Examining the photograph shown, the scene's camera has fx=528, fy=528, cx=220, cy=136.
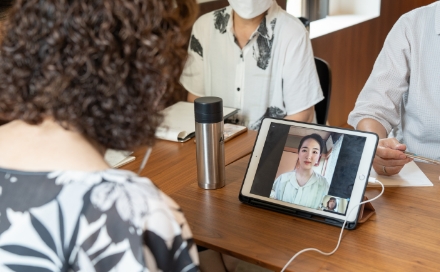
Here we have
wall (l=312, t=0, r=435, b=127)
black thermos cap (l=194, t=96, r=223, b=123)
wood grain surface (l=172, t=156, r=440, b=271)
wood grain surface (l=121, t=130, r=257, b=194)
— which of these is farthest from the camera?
wall (l=312, t=0, r=435, b=127)

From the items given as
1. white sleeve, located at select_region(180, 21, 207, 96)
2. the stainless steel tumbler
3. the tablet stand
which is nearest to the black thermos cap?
the stainless steel tumbler

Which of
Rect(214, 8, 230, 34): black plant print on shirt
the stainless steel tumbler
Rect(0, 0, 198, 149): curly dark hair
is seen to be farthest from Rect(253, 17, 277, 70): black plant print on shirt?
Rect(0, 0, 198, 149): curly dark hair

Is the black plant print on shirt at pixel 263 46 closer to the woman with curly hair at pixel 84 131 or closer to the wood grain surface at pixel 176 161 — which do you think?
the wood grain surface at pixel 176 161

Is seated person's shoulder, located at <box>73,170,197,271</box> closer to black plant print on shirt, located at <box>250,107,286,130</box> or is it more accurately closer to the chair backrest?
black plant print on shirt, located at <box>250,107,286,130</box>

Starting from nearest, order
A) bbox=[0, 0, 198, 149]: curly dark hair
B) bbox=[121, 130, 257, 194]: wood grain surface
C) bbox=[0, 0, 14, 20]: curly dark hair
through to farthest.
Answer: bbox=[0, 0, 198, 149]: curly dark hair → bbox=[121, 130, 257, 194]: wood grain surface → bbox=[0, 0, 14, 20]: curly dark hair

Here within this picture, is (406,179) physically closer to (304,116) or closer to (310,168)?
(310,168)

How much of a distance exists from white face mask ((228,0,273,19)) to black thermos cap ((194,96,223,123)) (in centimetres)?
76

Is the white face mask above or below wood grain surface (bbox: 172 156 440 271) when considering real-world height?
above

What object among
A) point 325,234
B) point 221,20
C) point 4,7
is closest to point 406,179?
point 325,234

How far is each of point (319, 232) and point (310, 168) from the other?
0.15 metres

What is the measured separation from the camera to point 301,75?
1.95m

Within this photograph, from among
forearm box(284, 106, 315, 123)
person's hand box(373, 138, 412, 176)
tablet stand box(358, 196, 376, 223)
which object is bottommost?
forearm box(284, 106, 315, 123)

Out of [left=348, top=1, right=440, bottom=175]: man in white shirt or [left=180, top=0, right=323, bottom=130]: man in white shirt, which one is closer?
[left=348, top=1, right=440, bottom=175]: man in white shirt

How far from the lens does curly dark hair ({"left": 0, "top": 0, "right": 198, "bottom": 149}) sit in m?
0.68
